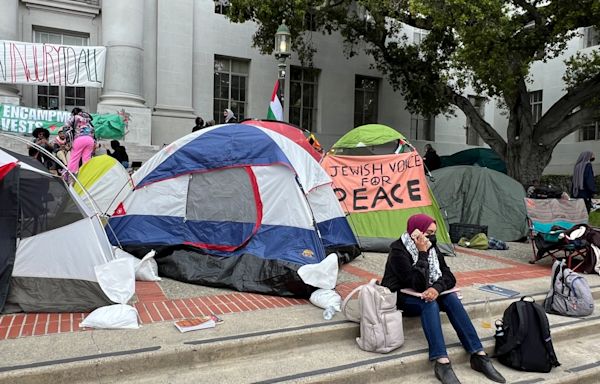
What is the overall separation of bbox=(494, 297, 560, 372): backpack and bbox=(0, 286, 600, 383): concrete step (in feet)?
0.56

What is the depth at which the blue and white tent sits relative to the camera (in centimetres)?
577

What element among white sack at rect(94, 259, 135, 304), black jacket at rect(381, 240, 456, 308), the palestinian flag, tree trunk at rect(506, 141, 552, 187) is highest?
the palestinian flag

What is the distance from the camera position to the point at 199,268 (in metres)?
5.88

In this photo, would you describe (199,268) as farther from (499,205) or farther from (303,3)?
(303,3)

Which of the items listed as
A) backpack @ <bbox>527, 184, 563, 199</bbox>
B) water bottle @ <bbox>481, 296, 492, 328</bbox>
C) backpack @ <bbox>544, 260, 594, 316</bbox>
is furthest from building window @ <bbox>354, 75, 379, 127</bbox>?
water bottle @ <bbox>481, 296, 492, 328</bbox>

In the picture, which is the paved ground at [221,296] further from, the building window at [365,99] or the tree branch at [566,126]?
the building window at [365,99]

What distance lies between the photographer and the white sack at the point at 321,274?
5.11m

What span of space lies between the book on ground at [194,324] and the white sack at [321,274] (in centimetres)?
119

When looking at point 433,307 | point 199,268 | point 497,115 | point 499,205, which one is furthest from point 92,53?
point 497,115

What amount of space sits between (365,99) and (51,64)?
1153 cm

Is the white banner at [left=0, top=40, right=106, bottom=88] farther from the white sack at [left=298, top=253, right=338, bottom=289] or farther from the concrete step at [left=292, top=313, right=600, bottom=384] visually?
the concrete step at [left=292, top=313, right=600, bottom=384]

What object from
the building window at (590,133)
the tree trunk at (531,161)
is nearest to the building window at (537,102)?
the building window at (590,133)

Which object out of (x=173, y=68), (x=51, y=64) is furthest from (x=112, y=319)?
(x=173, y=68)

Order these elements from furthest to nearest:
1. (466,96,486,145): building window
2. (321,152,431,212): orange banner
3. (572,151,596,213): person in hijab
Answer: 1. (466,96,486,145): building window
2. (572,151,596,213): person in hijab
3. (321,152,431,212): orange banner
